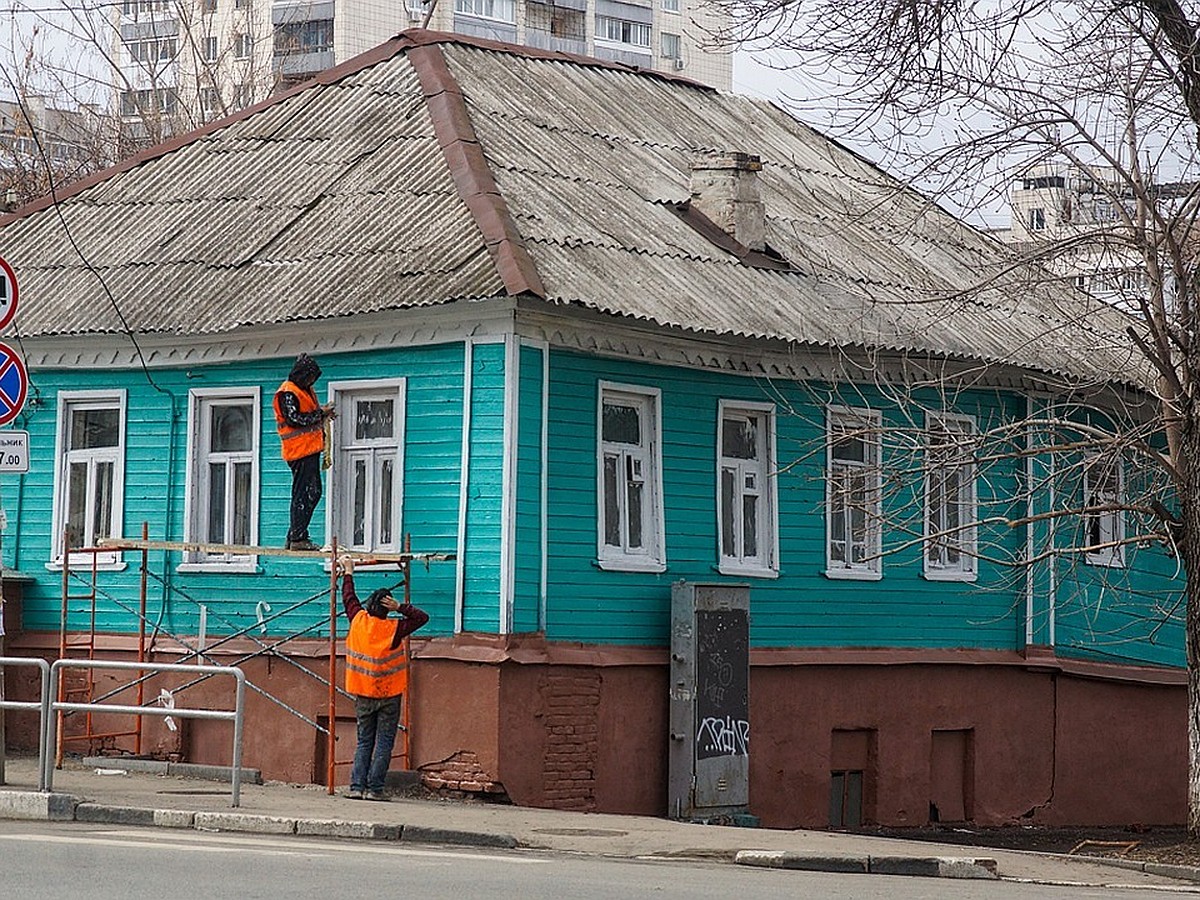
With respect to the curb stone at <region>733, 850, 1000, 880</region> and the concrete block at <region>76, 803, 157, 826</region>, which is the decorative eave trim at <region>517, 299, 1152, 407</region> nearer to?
the curb stone at <region>733, 850, 1000, 880</region>

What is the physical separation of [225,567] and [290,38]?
26.5 m

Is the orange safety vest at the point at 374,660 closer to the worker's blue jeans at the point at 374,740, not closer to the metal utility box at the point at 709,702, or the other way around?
the worker's blue jeans at the point at 374,740

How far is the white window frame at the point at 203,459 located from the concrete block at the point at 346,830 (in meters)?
5.54

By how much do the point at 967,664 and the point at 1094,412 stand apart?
146 inches

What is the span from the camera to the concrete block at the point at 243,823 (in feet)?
48.9

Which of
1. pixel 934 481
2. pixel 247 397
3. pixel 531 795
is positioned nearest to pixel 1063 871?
pixel 531 795

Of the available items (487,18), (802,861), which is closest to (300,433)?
(802,861)

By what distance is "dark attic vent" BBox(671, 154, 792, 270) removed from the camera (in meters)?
22.2

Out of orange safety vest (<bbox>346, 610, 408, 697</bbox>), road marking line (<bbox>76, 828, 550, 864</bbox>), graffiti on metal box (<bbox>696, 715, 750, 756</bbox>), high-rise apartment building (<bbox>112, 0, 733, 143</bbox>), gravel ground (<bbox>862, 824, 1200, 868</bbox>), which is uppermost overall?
high-rise apartment building (<bbox>112, 0, 733, 143</bbox>)

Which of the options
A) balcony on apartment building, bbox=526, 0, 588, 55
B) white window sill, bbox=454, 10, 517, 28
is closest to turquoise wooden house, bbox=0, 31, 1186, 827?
white window sill, bbox=454, 10, 517, 28

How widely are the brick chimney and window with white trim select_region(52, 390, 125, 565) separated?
6.04 metres

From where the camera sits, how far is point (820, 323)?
21.3 m

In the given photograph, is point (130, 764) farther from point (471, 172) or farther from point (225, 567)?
point (471, 172)

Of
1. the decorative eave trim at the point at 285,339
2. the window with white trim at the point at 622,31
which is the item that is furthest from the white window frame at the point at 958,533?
the window with white trim at the point at 622,31
